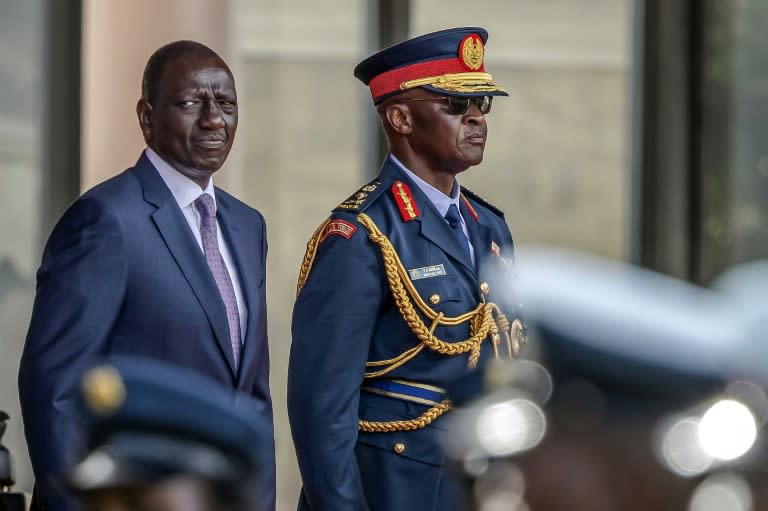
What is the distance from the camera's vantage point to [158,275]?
104 inches

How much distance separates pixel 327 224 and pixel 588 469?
6.08 ft

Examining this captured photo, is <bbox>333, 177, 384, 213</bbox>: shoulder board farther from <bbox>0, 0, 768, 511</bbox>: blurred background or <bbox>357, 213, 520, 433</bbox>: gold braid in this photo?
<bbox>0, 0, 768, 511</bbox>: blurred background

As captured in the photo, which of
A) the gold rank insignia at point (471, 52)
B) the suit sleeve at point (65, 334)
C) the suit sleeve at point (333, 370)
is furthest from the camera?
the gold rank insignia at point (471, 52)

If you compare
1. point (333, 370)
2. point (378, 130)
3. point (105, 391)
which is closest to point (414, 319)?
point (333, 370)

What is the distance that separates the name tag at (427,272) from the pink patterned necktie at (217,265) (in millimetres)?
302

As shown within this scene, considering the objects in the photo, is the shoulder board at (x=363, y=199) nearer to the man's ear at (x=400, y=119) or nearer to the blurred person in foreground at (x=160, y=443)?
the man's ear at (x=400, y=119)

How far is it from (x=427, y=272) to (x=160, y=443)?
5.94ft

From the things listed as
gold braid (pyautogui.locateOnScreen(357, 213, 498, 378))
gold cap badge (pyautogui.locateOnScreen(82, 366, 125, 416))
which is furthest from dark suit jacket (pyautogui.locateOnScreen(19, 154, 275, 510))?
gold cap badge (pyautogui.locateOnScreen(82, 366, 125, 416))

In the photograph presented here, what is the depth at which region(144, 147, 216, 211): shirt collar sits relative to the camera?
272 centimetres

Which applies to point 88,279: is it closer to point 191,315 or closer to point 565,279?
point 191,315

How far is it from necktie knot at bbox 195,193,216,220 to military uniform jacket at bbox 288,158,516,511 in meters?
0.19

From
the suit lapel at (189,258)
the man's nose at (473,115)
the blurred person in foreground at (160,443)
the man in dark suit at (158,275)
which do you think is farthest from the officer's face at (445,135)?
the blurred person in foreground at (160,443)

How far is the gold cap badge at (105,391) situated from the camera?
99 cm

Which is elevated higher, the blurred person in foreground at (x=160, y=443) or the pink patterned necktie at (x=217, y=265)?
the blurred person in foreground at (x=160, y=443)
